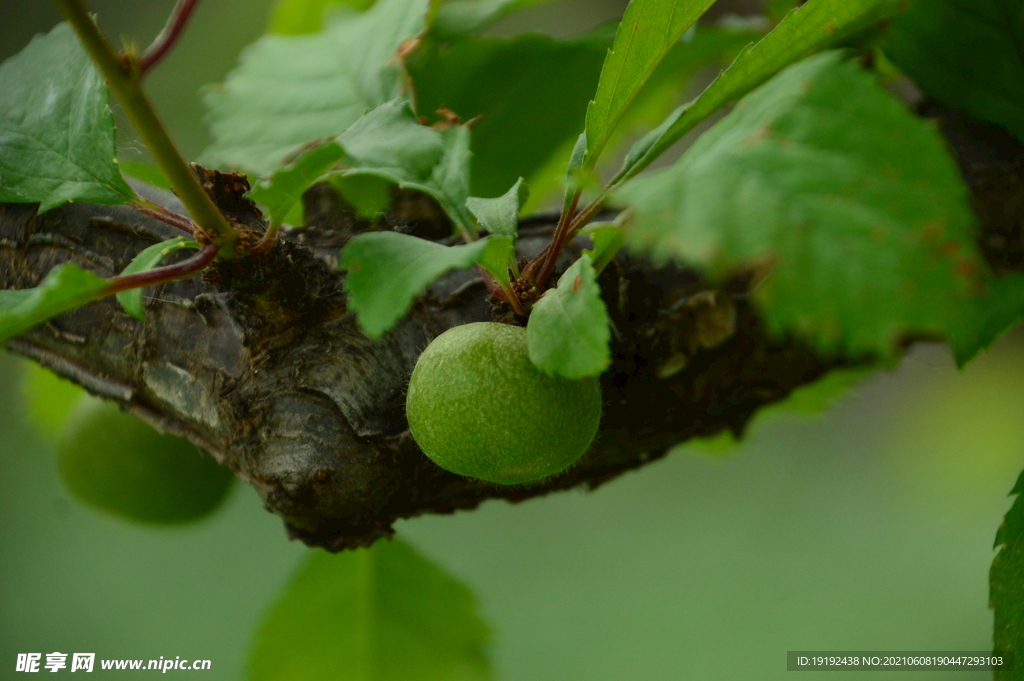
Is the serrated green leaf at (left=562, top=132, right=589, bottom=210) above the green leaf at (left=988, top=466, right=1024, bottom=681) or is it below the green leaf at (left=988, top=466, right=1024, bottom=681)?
above

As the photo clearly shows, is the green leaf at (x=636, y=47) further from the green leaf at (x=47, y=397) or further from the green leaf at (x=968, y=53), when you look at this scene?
the green leaf at (x=47, y=397)

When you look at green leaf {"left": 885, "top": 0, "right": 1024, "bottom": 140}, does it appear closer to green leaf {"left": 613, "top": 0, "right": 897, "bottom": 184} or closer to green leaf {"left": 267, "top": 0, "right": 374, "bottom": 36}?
green leaf {"left": 613, "top": 0, "right": 897, "bottom": 184}

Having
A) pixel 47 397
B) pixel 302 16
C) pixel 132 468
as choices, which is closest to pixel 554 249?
pixel 132 468

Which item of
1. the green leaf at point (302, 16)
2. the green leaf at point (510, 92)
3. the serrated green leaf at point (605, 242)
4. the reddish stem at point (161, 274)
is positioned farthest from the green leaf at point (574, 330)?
the green leaf at point (302, 16)

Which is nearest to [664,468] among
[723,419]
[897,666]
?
[897,666]

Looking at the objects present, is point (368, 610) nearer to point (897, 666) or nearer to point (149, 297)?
point (149, 297)

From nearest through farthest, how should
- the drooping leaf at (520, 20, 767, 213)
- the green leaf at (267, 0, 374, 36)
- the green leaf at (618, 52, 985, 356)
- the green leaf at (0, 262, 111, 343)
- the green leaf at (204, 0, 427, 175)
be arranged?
the green leaf at (618, 52, 985, 356) < the green leaf at (0, 262, 111, 343) < the green leaf at (204, 0, 427, 175) < the drooping leaf at (520, 20, 767, 213) < the green leaf at (267, 0, 374, 36)

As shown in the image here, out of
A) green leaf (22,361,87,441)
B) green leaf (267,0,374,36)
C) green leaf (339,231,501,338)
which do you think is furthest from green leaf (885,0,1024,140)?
green leaf (22,361,87,441)

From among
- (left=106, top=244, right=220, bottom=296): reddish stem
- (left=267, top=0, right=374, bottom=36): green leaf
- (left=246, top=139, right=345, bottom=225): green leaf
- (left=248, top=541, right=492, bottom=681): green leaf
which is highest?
(left=246, top=139, right=345, bottom=225): green leaf
